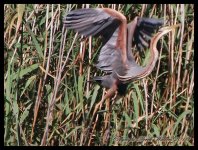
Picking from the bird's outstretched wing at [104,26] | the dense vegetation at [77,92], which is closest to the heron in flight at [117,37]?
the bird's outstretched wing at [104,26]

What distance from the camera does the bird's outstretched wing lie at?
1.38 meters

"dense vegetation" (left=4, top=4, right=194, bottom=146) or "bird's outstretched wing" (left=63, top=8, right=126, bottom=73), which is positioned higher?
"bird's outstretched wing" (left=63, top=8, right=126, bottom=73)

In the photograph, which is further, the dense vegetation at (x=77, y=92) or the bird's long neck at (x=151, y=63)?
the dense vegetation at (x=77, y=92)

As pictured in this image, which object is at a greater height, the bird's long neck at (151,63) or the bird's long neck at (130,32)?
the bird's long neck at (130,32)

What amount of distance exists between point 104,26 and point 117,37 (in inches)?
2.1

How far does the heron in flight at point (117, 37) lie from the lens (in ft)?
4.52

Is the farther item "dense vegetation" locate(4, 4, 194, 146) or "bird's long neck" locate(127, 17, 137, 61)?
"dense vegetation" locate(4, 4, 194, 146)

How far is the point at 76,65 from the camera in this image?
1.62 meters

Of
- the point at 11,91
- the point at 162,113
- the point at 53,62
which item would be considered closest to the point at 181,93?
the point at 162,113

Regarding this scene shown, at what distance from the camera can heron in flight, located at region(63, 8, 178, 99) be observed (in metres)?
1.38

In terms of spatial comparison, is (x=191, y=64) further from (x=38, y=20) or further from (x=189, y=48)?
(x=38, y=20)

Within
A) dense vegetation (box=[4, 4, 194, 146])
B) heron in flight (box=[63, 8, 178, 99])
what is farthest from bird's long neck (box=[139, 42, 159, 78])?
→ dense vegetation (box=[4, 4, 194, 146])

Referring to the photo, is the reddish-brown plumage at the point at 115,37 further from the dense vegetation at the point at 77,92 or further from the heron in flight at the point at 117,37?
the dense vegetation at the point at 77,92

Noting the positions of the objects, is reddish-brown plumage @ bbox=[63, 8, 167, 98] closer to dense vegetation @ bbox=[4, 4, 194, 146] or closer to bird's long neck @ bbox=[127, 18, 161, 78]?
bird's long neck @ bbox=[127, 18, 161, 78]
